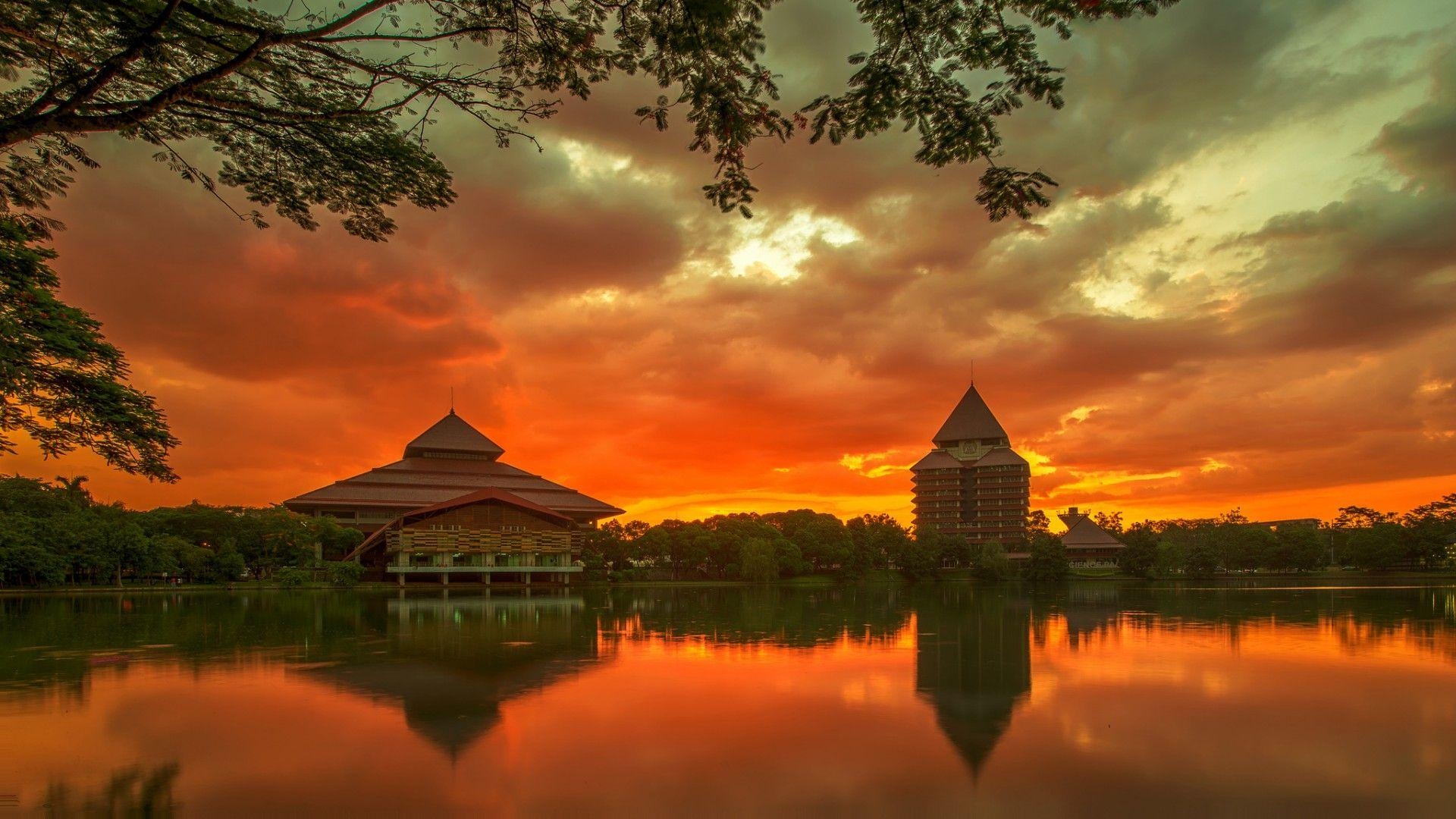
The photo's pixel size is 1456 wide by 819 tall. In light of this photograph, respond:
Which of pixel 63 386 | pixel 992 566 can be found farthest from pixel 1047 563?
pixel 63 386

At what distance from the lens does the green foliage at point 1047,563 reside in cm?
6944

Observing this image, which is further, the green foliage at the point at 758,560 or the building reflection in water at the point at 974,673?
the green foliage at the point at 758,560

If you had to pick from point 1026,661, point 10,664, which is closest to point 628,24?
point 1026,661

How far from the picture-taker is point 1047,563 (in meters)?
69.8

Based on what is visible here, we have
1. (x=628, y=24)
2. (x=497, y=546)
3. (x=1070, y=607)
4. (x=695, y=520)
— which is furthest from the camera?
(x=695, y=520)

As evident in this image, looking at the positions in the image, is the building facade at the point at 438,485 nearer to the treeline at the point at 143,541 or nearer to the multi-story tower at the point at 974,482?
the treeline at the point at 143,541

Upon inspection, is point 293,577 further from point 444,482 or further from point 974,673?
point 974,673

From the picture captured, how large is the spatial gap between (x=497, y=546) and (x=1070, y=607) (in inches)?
1459

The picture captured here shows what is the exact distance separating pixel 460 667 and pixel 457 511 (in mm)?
41768

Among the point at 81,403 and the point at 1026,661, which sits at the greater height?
the point at 81,403

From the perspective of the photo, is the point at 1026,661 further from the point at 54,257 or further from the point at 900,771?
the point at 54,257

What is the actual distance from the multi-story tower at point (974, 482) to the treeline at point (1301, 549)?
23682 millimetres

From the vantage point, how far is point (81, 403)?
38.8 feet

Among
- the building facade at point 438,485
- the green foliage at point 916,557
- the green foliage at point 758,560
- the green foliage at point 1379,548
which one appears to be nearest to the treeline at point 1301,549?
the green foliage at point 1379,548
